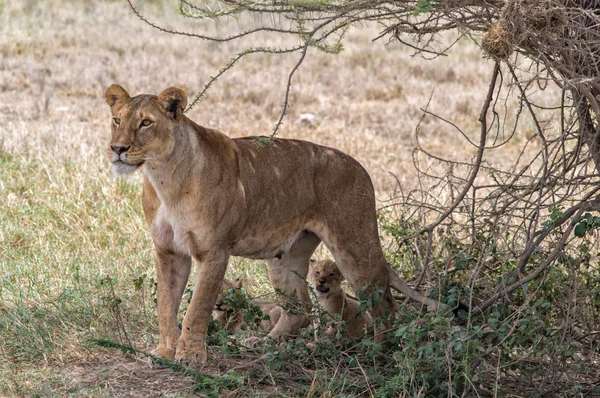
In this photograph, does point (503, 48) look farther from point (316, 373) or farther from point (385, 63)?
point (385, 63)

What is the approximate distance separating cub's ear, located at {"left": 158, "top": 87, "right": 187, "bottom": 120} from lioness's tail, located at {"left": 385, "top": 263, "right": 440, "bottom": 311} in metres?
1.78

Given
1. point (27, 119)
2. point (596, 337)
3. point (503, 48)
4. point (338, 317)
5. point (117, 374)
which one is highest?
point (27, 119)

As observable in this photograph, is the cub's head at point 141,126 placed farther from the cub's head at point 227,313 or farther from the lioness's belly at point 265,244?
the cub's head at point 227,313

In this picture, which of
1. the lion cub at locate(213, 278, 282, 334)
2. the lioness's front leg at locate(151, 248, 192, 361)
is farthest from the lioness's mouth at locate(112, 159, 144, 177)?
the lion cub at locate(213, 278, 282, 334)

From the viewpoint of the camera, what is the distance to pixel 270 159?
247 inches

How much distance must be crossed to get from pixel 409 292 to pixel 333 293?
778 millimetres

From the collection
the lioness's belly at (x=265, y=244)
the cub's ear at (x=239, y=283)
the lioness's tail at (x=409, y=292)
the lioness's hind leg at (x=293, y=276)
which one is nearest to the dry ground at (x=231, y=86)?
the cub's ear at (x=239, y=283)

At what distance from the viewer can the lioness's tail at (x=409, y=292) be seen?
6.13 m

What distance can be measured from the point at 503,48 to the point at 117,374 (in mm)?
2802

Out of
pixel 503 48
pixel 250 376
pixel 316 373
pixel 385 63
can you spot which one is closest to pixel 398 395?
pixel 316 373

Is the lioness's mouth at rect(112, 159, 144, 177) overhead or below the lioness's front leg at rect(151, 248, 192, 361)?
overhead

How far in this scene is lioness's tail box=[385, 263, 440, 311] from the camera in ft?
20.1

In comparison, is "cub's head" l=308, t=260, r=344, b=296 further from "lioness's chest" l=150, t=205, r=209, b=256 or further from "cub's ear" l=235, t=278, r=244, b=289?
"lioness's chest" l=150, t=205, r=209, b=256

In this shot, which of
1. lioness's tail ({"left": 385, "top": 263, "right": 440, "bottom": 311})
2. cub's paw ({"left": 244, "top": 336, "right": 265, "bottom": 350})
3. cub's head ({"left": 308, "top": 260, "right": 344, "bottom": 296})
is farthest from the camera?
cub's head ({"left": 308, "top": 260, "right": 344, "bottom": 296})
